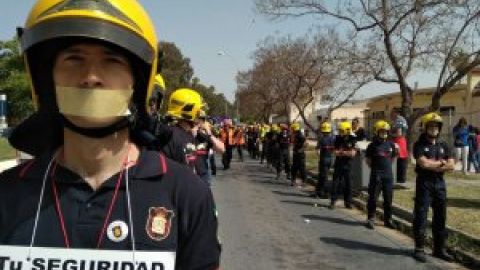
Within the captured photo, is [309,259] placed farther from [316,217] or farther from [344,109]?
[344,109]

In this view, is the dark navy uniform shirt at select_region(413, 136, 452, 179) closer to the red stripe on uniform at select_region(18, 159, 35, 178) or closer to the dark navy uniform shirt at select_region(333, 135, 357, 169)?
the dark navy uniform shirt at select_region(333, 135, 357, 169)

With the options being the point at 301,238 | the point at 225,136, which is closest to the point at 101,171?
the point at 301,238

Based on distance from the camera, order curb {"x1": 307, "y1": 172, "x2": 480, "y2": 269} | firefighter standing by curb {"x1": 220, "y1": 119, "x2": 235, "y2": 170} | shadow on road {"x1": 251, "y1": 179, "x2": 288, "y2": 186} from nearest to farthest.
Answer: curb {"x1": 307, "y1": 172, "x2": 480, "y2": 269}
shadow on road {"x1": 251, "y1": 179, "x2": 288, "y2": 186}
firefighter standing by curb {"x1": 220, "y1": 119, "x2": 235, "y2": 170}

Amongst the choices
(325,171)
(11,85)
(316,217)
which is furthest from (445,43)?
(11,85)

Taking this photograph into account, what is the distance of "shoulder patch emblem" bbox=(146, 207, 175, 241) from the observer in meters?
1.83

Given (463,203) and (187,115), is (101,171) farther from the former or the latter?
(463,203)

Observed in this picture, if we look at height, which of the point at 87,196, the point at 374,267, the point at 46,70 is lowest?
the point at 374,267

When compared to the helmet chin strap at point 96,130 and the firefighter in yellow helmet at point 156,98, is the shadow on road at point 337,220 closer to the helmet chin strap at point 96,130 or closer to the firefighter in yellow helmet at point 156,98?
the firefighter in yellow helmet at point 156,98

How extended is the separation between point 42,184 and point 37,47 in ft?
1.26

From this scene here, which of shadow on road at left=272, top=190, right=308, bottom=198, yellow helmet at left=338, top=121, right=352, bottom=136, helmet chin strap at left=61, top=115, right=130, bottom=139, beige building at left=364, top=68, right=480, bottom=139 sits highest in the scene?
beige building at left=364, top=68, right=480, bottom=139

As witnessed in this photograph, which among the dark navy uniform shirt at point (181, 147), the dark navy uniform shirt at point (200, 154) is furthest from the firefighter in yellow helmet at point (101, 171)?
the dark navy uniform shirt at point (200, 154)

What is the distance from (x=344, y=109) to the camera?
259 feet

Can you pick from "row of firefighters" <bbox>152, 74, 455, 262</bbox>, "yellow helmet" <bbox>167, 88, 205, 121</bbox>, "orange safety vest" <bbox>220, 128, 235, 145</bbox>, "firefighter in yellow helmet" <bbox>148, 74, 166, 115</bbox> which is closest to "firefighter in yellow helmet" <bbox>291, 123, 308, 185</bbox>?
"row of firefighters" <bbox>152, 74, 455, 262</bbox>

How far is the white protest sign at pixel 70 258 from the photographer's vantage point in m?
1.82
